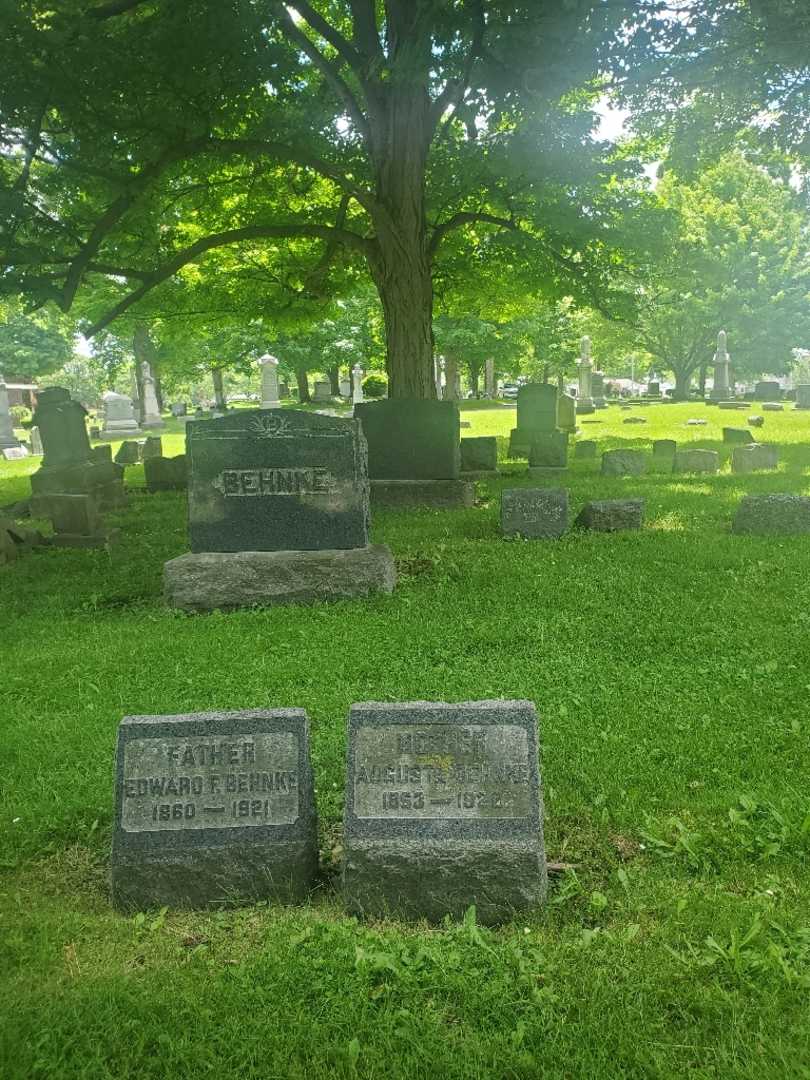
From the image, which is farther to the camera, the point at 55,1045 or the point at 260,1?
the point at 260,1

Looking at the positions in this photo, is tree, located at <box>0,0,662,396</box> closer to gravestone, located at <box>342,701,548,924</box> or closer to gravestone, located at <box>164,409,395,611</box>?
gravestone, located at <box>164,409,395,611</box>

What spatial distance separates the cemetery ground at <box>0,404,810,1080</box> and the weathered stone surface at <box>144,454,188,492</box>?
27.1 ft

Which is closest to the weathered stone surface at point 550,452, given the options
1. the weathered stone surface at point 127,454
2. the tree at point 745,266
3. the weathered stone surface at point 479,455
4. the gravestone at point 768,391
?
the weathered stone surface at point 479,455

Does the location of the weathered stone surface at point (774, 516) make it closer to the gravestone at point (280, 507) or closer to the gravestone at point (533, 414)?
the gravestone at point (280, 507)

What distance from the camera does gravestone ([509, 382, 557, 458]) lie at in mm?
18578

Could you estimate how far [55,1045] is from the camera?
2678 millimetres

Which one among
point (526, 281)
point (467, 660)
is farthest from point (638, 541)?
point (526, 281)

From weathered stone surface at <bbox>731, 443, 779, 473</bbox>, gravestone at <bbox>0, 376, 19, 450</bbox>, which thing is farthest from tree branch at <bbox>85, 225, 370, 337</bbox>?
gravestone at <bbox>0, 376, 19, 450</bbox>

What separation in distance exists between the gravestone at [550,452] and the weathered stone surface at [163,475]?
7.07 metres

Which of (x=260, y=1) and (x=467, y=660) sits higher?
(x=260, y=1)

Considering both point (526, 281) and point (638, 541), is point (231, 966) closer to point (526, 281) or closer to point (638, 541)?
point (638, 541)

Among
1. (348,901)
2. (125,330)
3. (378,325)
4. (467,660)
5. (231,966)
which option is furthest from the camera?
(378,325)

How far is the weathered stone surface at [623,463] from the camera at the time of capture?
15.4m

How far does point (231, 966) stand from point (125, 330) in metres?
A: 23.0
